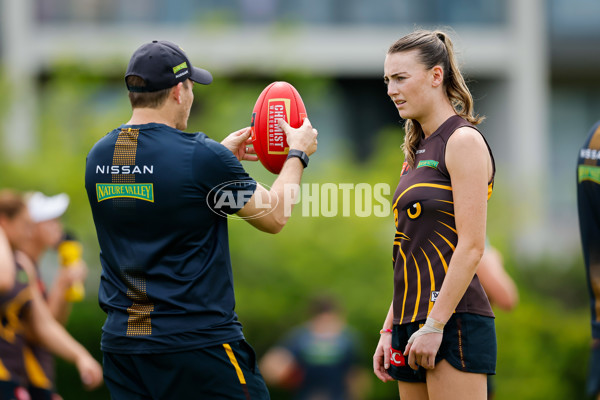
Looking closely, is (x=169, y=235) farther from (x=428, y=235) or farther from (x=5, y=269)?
(x=5, y=269)

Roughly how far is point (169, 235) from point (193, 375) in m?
0.68

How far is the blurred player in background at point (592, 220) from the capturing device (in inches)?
185

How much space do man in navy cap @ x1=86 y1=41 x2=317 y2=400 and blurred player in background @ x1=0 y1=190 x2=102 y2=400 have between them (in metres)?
2.05

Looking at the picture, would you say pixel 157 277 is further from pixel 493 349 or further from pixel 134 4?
pixel 134 4

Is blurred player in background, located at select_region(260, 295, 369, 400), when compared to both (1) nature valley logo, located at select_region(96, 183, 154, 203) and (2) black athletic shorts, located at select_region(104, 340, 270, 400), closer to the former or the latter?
(2) black athletic shorts, located at select_region(104, 340, 270, 400)

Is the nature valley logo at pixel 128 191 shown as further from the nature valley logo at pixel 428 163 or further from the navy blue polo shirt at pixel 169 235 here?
the nature valley logo at pixel 428 163

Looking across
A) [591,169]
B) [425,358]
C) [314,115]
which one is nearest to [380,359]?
[425,358]

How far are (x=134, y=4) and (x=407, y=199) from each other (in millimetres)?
21508

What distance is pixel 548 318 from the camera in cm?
1220

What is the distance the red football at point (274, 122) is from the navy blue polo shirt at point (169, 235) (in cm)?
63

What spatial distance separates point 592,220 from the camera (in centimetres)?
479

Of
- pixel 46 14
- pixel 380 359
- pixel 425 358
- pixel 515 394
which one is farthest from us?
pixel 46 14

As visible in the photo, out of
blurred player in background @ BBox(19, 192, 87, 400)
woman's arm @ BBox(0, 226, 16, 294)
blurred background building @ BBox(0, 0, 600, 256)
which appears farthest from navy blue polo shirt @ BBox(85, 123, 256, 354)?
blurred background building @ BBox(0, 0, 600, 256)

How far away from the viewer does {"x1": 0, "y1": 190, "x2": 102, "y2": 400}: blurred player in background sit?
5898mm
